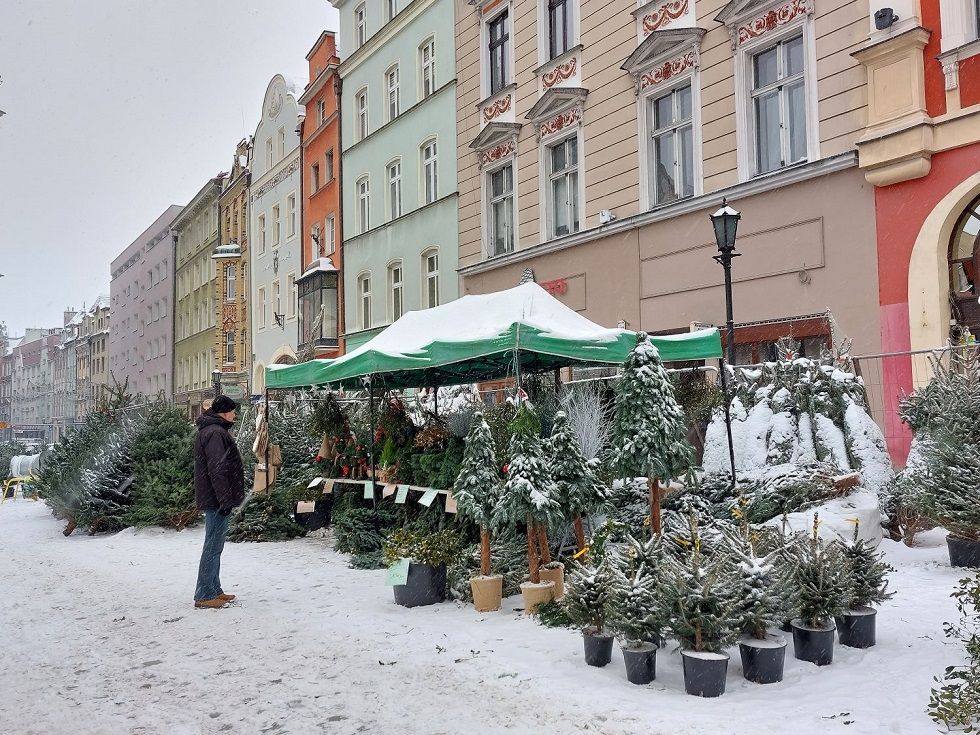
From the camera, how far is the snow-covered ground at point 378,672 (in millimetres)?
4578

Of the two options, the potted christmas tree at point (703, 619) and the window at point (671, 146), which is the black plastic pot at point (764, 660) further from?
the window at point (671, 146)

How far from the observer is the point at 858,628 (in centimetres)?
535

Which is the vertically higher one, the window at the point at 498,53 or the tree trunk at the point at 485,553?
the window at the point at 498,53

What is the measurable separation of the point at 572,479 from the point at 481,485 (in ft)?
2.48

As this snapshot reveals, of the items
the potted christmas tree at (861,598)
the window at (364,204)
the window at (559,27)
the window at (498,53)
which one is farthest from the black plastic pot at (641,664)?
the window at (364,204)

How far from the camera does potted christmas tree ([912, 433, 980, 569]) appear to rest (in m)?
7.12

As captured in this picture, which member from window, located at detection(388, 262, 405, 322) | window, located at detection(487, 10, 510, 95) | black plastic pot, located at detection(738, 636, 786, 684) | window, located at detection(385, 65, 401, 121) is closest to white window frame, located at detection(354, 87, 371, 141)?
window, located at detection(385, 65, 401, 121)

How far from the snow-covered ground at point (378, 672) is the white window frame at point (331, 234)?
21.6 metres

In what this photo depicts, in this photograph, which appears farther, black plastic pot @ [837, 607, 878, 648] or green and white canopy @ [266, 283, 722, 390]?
green and white canopy @ [266, 283, 722, 390]

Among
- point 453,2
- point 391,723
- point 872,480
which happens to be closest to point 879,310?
point 872,480

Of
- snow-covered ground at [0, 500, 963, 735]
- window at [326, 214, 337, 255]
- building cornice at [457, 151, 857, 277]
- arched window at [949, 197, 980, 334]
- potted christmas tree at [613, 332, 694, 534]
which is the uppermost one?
window at [326, 214, 337, 255]

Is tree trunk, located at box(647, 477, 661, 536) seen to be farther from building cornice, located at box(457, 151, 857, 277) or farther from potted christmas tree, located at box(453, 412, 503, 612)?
building cornice, located at box(457, 151, 857, 277)

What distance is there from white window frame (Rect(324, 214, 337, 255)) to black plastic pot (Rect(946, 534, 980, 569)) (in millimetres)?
24074

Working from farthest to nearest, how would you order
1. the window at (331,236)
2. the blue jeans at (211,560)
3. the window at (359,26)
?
the window at (331,236) → the window at (359,26) → the blue jeans at (211,560)
